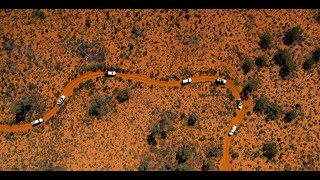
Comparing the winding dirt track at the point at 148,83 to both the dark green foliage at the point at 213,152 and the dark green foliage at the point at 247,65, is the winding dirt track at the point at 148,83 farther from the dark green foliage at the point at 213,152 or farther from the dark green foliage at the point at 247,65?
the dark green foliage at the point at 247,65

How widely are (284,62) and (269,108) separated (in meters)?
7.73

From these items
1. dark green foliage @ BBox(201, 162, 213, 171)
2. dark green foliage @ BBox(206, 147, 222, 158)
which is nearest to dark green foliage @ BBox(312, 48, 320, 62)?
dark green foliage @ BBox(206, 147, 222, 158)

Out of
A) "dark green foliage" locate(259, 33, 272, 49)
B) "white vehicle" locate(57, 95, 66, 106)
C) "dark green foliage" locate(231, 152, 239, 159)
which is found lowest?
"dark green foliage" locate(231, 152, 239, 159)

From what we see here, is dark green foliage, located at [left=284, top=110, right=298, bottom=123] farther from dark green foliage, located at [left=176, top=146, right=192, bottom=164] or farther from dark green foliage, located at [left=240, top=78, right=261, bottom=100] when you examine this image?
dark green foliage, located at [left=176, top=146, right=192, bottom=164]

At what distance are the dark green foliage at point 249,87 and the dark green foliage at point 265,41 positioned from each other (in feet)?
17.9

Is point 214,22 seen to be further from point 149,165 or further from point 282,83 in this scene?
point 149,165

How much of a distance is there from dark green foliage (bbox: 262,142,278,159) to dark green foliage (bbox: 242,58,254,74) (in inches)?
480

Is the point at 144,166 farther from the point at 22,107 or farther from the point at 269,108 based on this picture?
the point at 269,108

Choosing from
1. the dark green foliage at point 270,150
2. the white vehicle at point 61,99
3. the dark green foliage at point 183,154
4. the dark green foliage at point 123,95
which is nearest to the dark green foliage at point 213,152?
the dark green foliage at point 183,154

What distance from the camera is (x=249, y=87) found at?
70.2 meters

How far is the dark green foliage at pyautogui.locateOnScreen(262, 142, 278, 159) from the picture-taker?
69.4 meters

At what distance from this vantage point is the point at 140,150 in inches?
2768

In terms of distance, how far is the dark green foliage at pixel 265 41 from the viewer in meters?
69.5
